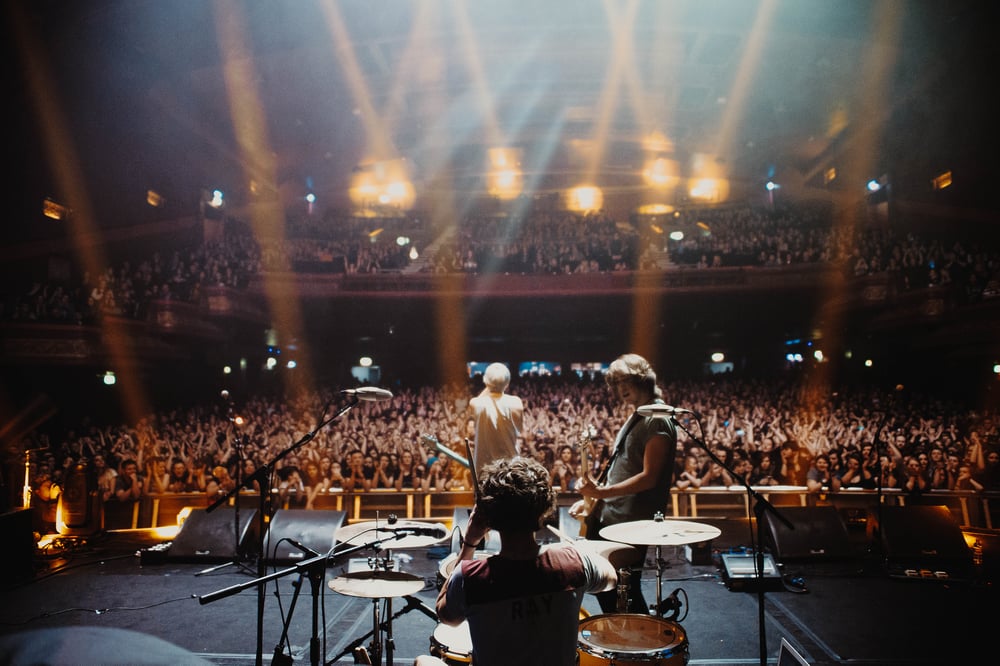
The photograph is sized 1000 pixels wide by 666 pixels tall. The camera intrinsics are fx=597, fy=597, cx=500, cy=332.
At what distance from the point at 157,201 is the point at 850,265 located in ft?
45.3

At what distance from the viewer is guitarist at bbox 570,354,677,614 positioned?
8.83ft

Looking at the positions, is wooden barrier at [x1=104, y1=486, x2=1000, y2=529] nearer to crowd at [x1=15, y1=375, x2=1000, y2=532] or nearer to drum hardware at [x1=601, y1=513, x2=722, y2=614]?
crowd at [x1=15, y1=375, x2=1000, y2=532]

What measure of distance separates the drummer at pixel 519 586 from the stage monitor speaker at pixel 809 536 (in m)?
4.20

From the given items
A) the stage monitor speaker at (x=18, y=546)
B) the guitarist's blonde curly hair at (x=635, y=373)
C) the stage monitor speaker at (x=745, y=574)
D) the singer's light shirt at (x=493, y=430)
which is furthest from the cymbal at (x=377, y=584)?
the stage monitor speaker at (x=18, y=546)

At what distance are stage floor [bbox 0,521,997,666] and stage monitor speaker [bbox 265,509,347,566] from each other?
0.20m

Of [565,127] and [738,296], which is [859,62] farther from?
[565,127]

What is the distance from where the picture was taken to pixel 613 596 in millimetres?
2643

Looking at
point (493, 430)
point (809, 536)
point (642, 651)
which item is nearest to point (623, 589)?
point (642, 651)

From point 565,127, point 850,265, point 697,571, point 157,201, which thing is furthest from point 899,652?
point 565,127

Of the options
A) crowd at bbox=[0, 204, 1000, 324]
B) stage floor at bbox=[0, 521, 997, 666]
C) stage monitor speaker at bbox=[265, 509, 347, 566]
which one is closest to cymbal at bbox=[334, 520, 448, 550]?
stage floor at bbox=[0, 521, 997, 666]

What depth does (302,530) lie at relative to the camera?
5121 millimetres

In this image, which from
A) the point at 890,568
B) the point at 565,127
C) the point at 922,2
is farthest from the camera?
the point at 565,127

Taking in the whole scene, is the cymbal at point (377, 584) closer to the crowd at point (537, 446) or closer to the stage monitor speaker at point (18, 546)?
the crowd at point (537, 446)

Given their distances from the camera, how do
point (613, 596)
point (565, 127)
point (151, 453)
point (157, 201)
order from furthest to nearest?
1. point (565, 127)
2. point (157, 201)
3. point (151, 453)
4. point (613, 596)
